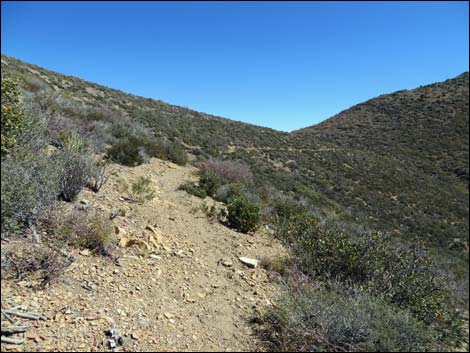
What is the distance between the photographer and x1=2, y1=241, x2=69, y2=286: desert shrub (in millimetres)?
3496

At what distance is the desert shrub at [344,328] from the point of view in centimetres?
314

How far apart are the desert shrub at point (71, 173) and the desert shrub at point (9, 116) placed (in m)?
0.77

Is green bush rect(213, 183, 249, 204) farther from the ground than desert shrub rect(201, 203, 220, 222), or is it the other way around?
green bush rect(213, 183, 249, 204)

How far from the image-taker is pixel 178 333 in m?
3.36

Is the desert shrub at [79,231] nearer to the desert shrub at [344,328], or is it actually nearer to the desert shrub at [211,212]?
the desert shrub at [344,328]

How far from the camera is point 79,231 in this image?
4.35 metres

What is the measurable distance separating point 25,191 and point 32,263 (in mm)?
896

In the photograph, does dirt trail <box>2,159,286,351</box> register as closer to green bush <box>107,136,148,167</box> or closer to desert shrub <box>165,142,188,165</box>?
green bush <box>107,136,148,167</box>

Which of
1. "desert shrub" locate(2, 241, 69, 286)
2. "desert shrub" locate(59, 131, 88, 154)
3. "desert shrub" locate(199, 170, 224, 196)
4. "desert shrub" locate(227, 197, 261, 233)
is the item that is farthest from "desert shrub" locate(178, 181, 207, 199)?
"desert shrub" locate(2, 241, 69, 286)

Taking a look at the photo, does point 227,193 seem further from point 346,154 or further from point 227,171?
point 346,154

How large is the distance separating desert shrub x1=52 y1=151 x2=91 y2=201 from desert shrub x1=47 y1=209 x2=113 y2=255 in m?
0.89

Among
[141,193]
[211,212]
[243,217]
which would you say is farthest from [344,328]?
[141,193]

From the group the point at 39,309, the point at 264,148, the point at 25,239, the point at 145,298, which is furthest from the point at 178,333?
the point at 264,148

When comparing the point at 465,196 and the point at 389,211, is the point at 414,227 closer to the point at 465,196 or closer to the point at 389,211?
the point at 389,211
